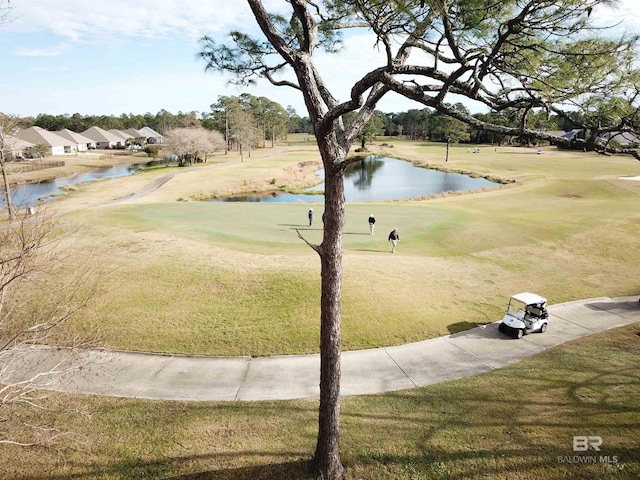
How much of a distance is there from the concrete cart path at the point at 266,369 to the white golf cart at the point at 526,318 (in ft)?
0.95

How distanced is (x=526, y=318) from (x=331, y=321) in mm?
10349

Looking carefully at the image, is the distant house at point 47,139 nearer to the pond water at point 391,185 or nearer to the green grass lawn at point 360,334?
the pond water at point 391,185

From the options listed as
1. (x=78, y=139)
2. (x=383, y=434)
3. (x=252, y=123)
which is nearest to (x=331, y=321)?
(x=383, y=434)

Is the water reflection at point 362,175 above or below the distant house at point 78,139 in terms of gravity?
below

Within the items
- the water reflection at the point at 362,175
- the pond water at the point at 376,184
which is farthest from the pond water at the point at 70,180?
the water reflection at the point at 362,175

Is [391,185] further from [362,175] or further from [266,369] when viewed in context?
[266,369]

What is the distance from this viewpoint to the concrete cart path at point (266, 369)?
10.6 metres

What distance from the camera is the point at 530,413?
9.27 m

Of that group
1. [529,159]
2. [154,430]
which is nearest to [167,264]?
[154,430]

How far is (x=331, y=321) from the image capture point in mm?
7172

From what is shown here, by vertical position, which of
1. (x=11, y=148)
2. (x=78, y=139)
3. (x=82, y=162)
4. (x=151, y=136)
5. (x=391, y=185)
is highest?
(x=151, y=136)

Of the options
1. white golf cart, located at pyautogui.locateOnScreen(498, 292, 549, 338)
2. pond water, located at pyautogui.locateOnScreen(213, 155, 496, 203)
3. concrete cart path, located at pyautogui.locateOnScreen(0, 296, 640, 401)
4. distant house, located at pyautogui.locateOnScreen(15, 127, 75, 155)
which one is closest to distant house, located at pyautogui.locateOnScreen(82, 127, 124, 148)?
distant house, located at pyautogui.locateOnScreen(15, 127, 75, 155)

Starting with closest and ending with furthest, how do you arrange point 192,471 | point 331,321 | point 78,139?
1. point 331,321
2. point 192,471
3. point 78,139

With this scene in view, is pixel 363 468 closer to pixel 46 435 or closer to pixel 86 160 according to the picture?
pixel 46 435
